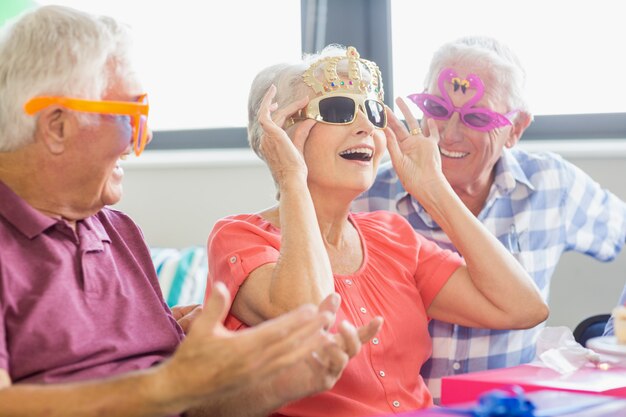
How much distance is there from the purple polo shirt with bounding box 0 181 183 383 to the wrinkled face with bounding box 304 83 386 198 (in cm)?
47

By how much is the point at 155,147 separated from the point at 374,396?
1.92m

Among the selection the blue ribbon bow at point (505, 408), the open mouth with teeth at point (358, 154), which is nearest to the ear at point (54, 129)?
the open mouth with teeth at point (358, 154)

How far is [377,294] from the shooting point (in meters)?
1.97

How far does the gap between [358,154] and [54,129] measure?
0.72 meters

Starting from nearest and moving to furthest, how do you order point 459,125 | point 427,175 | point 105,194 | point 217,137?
point 105,194
point 427,175
point 459,125
point 217,137

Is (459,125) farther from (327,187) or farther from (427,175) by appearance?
(327,187)

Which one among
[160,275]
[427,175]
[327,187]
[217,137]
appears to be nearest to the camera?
[327,187]

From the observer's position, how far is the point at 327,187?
6.51ft

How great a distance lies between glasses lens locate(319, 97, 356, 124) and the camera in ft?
6.50

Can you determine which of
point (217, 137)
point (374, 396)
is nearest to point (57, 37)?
point (374, 396)

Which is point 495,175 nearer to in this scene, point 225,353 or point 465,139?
point 465,139

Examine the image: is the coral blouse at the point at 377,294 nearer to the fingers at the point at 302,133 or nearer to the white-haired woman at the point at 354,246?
the white-haired woman at the point at 354,246

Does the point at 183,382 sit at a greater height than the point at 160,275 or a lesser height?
greater

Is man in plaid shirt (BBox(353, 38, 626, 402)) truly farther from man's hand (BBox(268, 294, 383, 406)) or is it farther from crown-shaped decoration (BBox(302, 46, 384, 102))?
man's hand (BBox(268, 294, 383, 406))
